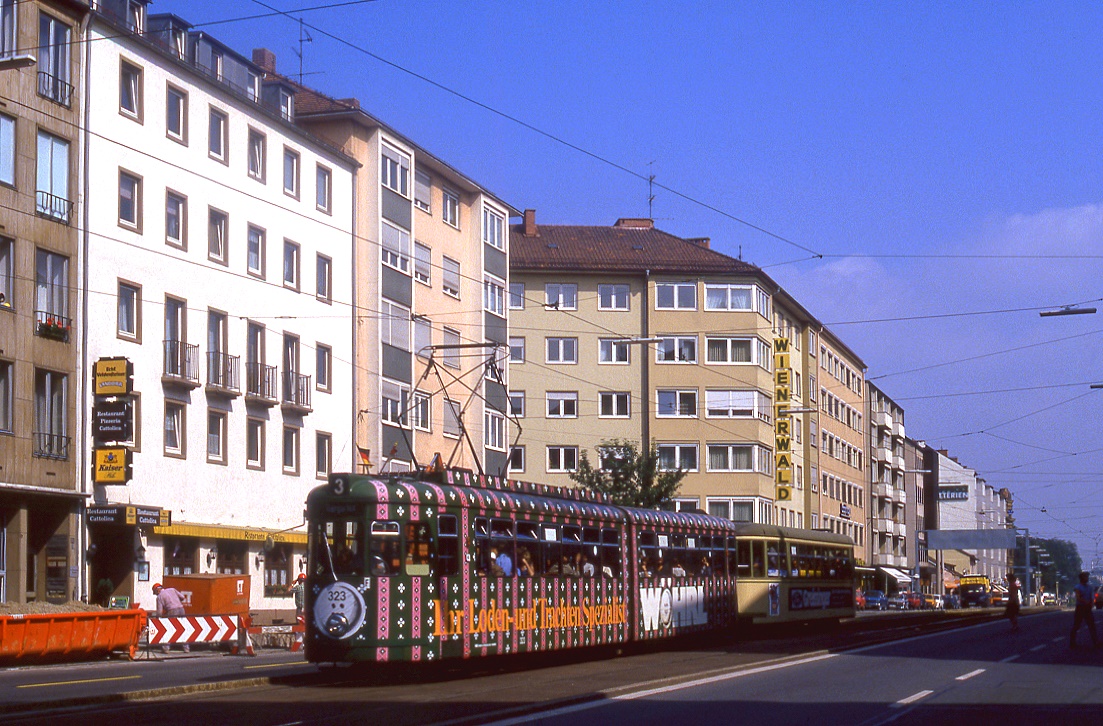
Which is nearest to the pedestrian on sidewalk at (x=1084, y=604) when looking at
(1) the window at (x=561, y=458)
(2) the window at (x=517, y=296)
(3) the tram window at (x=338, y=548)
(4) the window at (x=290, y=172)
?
(3) the tram window at (x=338, y=548)

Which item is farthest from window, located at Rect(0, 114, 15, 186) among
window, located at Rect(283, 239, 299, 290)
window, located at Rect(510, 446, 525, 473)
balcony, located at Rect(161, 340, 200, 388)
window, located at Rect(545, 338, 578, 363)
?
window, located at Rect(545, 338, 578, 363)

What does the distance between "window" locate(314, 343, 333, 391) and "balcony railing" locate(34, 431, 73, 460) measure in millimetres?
12816

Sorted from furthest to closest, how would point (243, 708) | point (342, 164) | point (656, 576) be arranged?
1. point (342, 164)
2. point (656, 576)
3. point (243, 708)

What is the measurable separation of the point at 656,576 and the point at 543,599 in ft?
18.1

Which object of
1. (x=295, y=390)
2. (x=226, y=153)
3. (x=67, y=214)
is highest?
(x=226, y=153)

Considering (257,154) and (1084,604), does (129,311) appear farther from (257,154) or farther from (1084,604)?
(1084,604)

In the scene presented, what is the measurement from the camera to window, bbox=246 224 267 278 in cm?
4525

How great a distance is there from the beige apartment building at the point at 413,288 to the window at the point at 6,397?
14720 millimetres

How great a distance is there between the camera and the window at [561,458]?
7719cm

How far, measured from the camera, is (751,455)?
78.0m

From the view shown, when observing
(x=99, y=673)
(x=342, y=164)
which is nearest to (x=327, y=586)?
(x=99, y=673)

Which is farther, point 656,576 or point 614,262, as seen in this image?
point 614,262

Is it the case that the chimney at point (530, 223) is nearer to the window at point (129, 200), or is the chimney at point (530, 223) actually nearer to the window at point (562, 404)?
the window at point (562, 404)

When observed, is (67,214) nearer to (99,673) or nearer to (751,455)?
(99,673)
